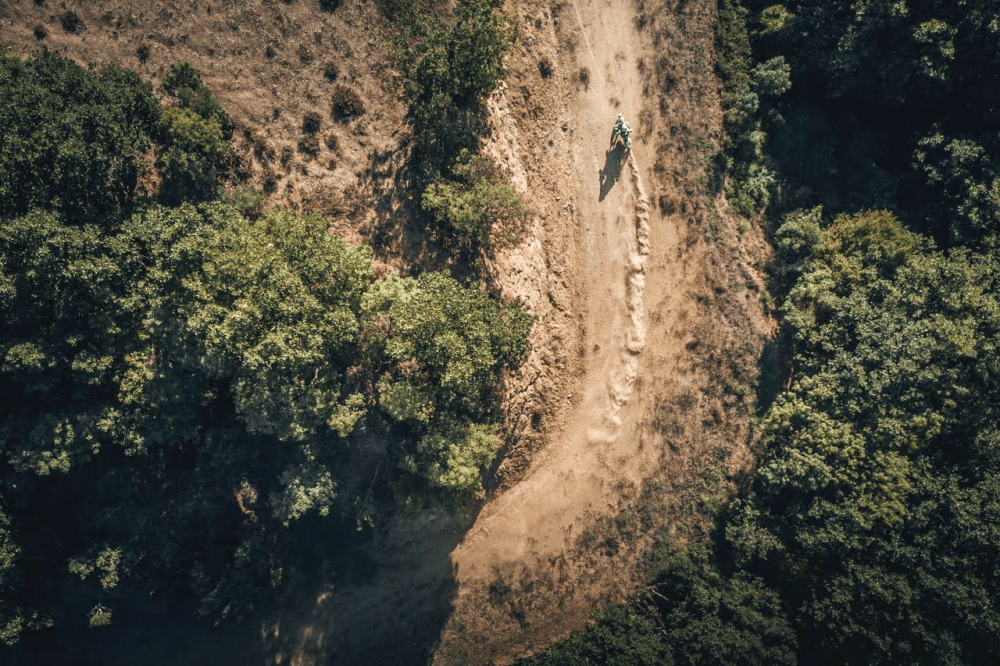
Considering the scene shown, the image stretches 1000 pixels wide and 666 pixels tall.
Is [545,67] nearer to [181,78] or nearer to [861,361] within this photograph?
[181,78]

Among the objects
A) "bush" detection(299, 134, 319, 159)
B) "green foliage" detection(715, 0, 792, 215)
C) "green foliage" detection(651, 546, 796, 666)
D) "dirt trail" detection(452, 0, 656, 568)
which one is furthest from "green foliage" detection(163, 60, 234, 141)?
"green foliage" detection(651, 546, 796, 666)

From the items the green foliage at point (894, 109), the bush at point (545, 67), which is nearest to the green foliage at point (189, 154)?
the bush at point (545, 67)

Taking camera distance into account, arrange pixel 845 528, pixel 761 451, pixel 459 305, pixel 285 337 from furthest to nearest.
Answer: pixel 761 451, pixel 845 528, pixel 459 305, pixel 285 337

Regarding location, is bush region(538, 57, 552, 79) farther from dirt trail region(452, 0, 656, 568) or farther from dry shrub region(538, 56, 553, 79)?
dirt trail region(452, 0, 656, 568)

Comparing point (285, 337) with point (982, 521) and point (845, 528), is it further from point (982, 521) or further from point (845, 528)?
point (982, 521)

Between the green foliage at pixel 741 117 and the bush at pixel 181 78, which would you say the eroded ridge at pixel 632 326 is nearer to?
the green foliage at pixel 741 117

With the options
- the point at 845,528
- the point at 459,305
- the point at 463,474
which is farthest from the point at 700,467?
the point at 459,305
